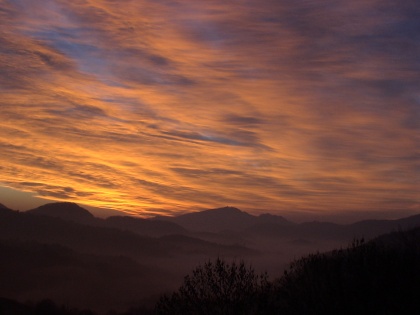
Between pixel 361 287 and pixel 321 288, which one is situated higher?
pixel 361 287

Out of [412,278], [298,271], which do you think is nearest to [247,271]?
[298,271]

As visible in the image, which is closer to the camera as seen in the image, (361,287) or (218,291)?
(361,287)

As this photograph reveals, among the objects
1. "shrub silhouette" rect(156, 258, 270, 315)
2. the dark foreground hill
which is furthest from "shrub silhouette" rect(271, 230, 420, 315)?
"shrub silhouette" rect(156, 258, 270, 315)

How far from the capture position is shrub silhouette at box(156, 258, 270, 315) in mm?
24984

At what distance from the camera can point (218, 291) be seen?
84.0 ft

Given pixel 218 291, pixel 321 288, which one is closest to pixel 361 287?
pixel 321 288

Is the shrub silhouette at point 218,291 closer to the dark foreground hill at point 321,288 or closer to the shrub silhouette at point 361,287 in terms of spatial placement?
the dark foreground hill at point 321,288

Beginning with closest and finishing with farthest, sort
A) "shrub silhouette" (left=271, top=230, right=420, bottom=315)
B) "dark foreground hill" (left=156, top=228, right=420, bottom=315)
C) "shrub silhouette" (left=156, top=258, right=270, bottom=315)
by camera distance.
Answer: "shrub silhouette" (left=271, top=230, right=420, bottom=315)
"dark foreground hill" (left=156, top=228, right=420, bottom=315)
"shrub silhouette" (left=156, top=258, right=270, bottom=315)

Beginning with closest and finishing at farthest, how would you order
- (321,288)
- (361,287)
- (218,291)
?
1. (361,287)
2. (321,288)
3. (218,291)

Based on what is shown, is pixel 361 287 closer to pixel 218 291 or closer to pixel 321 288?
pixel 321 288

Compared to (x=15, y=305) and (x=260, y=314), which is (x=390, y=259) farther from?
(x=15, y=305)

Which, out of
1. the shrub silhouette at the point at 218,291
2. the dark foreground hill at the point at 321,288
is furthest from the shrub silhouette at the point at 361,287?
the shrub silhouette at the point at 218,291

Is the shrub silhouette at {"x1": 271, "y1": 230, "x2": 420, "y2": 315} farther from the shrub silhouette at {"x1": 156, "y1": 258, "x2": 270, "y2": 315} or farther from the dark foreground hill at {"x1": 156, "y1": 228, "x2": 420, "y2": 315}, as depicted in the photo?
the shrub silhouette at {"x1": 156, "y1": 258, "x2": 270, "y2": 315}

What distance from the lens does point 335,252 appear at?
27.9 m
